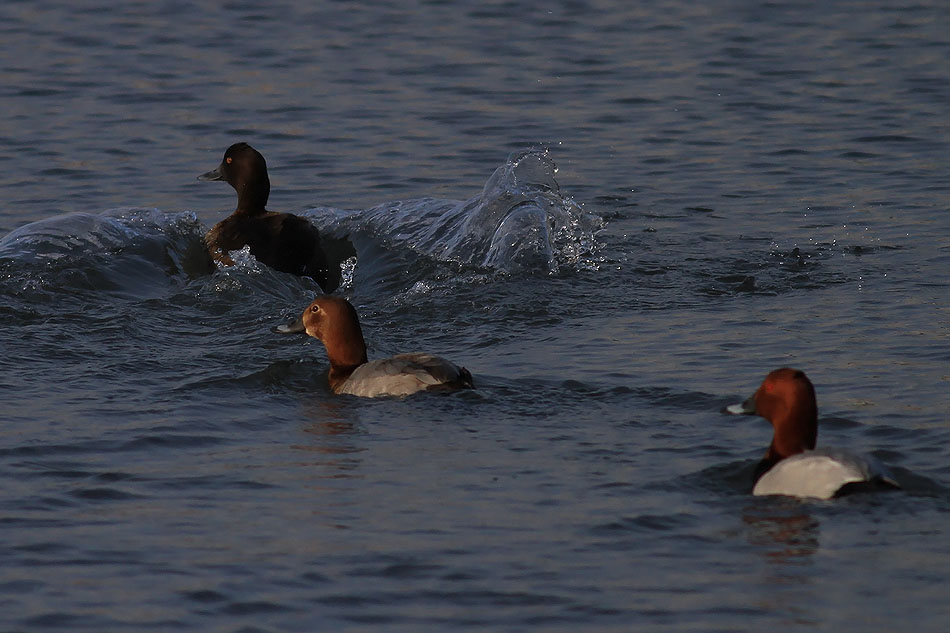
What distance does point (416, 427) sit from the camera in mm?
7941

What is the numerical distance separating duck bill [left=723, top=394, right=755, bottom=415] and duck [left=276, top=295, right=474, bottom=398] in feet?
4.97

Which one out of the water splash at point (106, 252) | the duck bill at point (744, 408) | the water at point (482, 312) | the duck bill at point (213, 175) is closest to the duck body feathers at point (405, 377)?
the water at point (482, 312)

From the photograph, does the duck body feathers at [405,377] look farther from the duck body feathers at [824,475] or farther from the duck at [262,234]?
the duck at [262,234]

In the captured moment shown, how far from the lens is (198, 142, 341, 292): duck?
11.8 meters

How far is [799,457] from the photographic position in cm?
679

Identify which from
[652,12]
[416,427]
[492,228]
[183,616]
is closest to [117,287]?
[492,228]

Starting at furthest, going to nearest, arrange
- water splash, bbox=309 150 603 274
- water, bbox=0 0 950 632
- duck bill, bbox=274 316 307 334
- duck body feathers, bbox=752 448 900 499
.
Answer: water splash, bbox=309 150 603 274, duck bill, bbox=274 316 307 334, duck body feathers, bbox=752 448 900 499, water, bbox=0 0 950 632

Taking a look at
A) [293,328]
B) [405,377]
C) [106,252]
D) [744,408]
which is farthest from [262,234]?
[744,408]

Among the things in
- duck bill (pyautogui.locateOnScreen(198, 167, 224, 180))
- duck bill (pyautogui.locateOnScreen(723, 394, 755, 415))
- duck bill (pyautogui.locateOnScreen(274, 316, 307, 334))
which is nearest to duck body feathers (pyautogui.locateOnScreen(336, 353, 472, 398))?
duck bill (pyautogui.locateOnScreen(274, 316, 307, 334))

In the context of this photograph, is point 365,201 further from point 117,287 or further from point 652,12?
point 652,12

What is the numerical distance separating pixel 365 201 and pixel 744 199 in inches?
121

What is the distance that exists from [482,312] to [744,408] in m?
3.13

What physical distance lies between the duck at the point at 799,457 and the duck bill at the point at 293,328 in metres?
2.87

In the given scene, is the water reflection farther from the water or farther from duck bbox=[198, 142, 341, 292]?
duck bbox=[198, 142, 341, 292]
